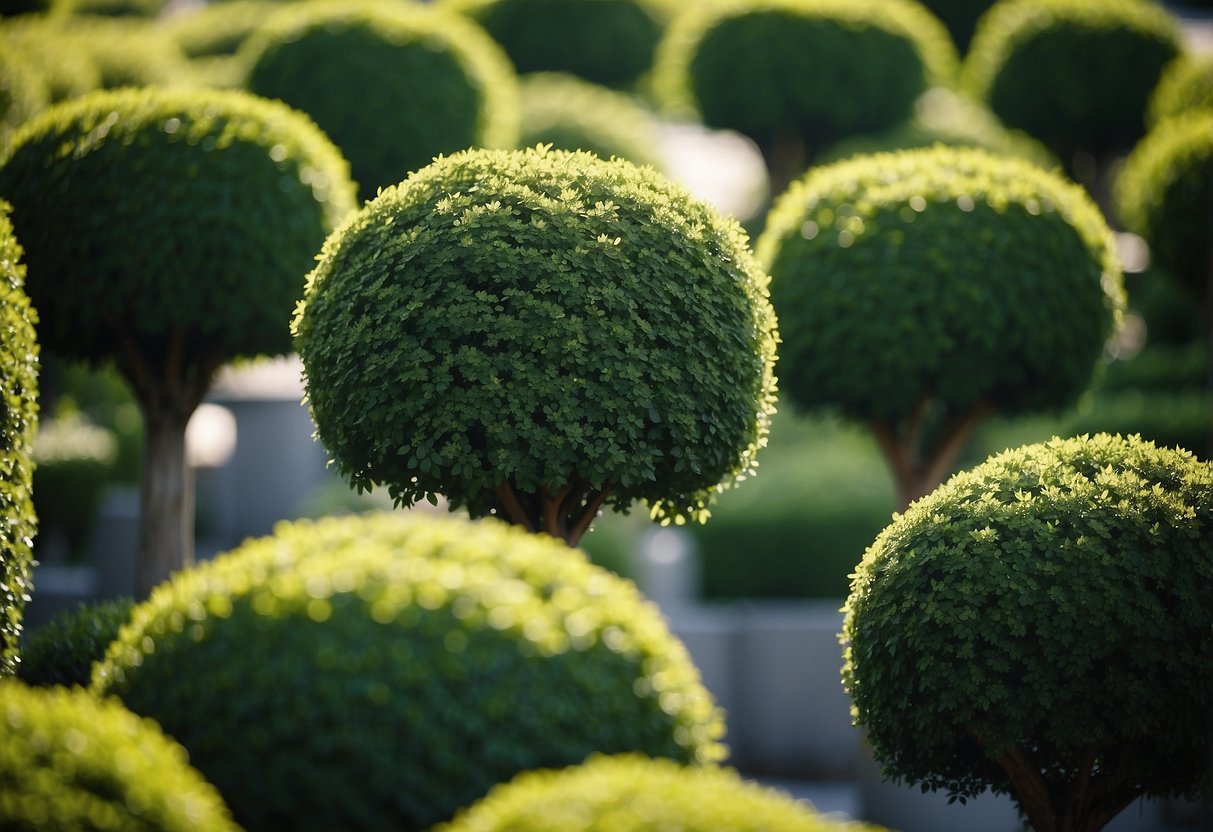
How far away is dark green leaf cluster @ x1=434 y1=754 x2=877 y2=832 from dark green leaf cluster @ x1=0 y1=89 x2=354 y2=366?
540 cm

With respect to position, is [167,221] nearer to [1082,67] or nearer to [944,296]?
[944,296]

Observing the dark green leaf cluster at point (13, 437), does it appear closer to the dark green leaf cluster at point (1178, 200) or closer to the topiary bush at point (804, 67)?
the dark green leaf cluster at point (1178, 200)

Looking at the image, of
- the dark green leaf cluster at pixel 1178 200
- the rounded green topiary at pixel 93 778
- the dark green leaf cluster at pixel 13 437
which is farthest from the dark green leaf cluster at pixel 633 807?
the dark green leaf cluster at pixel 1178 200

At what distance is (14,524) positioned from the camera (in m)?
7.23

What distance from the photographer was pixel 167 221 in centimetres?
891

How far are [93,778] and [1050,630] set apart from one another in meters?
4.40

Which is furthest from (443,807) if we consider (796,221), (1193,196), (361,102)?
(1193,196)

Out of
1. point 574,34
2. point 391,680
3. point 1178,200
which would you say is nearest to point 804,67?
point 1178,200

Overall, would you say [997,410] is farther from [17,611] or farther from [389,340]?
[17,611]

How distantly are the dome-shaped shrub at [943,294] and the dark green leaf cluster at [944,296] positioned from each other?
0.01 metres

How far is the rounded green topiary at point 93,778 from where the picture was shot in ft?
14.4

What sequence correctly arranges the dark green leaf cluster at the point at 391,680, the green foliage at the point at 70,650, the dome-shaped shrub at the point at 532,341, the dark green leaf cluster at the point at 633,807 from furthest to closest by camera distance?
the green foliage at the point at 70,650 → the dome-shaped shrub at the point at 532,341 → the dark green leaf cluster at the point at 391,680 → the dark green leaf cluster at the point at 633,807

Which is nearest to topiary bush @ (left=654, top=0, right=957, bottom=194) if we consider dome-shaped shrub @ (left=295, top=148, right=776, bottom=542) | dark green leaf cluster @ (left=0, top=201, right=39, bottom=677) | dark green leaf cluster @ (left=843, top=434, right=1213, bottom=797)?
dome-shaped shrub @ (left=295, top=148, right=776, bottom=542)

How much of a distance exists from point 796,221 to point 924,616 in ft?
14.6
